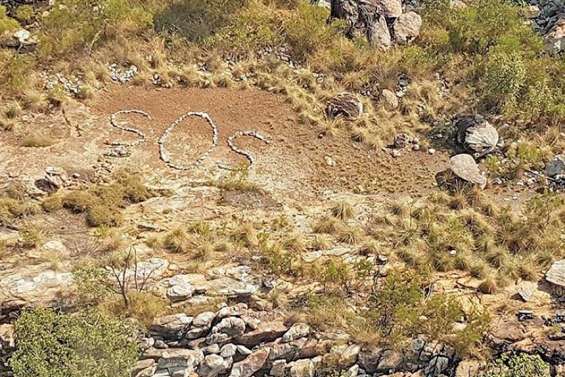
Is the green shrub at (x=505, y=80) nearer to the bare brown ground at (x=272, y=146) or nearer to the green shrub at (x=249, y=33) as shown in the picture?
the bare brown ground at (x=272, y=146)

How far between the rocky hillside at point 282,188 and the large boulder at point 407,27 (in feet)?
0.17

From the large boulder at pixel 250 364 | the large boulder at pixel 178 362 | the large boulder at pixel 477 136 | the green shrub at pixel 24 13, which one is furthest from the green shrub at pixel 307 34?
the large boulder at pixel 178 362

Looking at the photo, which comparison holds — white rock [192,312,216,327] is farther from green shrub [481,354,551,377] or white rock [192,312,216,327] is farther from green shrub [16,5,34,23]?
green shrub [16,5,34,23]

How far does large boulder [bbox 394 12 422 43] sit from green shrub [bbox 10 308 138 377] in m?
14.7

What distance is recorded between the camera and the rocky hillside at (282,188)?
35.2 feet

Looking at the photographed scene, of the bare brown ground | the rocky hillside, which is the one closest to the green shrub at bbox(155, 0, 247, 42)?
the rocky hillside

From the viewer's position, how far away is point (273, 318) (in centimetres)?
1136

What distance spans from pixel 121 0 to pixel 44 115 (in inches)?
206

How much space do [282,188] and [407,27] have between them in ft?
29.2

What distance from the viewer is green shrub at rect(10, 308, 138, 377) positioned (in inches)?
367

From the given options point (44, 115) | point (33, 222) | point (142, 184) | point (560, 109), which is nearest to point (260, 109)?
point (142, 184)

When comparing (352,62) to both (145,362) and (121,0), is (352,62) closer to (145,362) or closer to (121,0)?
(121,0)

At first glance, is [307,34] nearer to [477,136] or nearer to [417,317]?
[477,136]

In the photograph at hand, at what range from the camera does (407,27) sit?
835 inches
